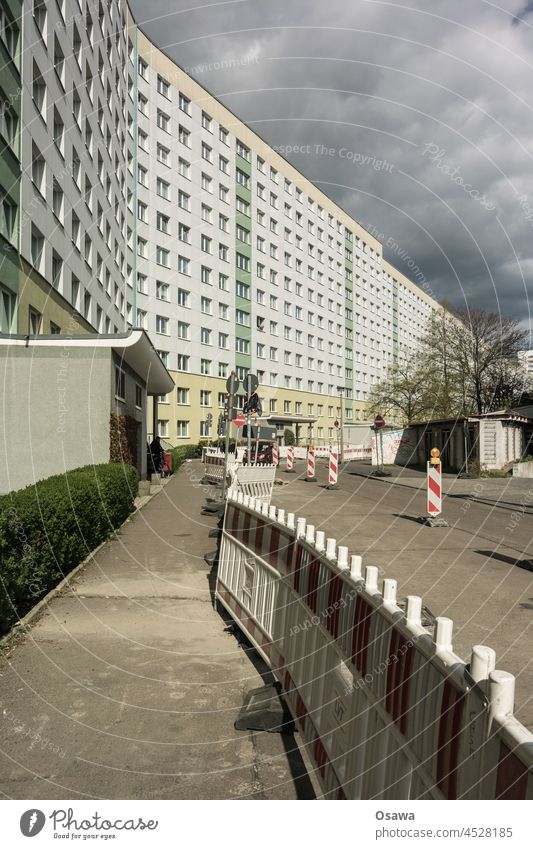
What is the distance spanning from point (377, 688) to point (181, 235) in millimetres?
46332

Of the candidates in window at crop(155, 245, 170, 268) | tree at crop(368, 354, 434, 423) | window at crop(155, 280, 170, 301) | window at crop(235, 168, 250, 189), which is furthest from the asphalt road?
window at crop(235, 168, 250, 189)

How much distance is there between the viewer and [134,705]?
13.5 ft

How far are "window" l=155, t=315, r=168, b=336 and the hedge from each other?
120 ft

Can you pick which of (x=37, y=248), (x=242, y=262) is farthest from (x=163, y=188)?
(x=37, y=248)

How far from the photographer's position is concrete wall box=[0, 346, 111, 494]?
14.4 meters

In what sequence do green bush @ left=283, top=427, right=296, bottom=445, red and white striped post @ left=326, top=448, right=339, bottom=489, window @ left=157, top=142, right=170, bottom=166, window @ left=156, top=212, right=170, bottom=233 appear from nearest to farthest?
red and white striped post @ left=326, top=448, right=339, bottom=489
window @ left=156, top=212, right=170, bottom=233
window @ left=157, top=142, right=170, bottom=166
green bush @ left=283, top=427, right=296, bottom=445

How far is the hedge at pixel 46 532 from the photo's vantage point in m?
5.39

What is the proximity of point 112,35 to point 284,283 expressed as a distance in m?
22.1

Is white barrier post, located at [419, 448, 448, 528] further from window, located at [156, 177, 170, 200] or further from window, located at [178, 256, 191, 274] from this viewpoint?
window, located at [156, 177, 170, 200]

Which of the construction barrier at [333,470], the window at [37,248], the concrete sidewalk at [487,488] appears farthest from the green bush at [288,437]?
the window at [37,248]

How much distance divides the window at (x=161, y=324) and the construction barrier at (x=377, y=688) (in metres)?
42.4

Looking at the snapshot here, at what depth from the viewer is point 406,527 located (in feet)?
40.6

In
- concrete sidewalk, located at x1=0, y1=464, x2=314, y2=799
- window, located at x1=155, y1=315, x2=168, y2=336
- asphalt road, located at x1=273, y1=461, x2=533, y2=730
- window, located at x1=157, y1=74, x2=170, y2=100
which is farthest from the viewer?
window, located at x1=155, y1=315, x2=168, y2=336

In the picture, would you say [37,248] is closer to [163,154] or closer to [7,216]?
[7,216]
